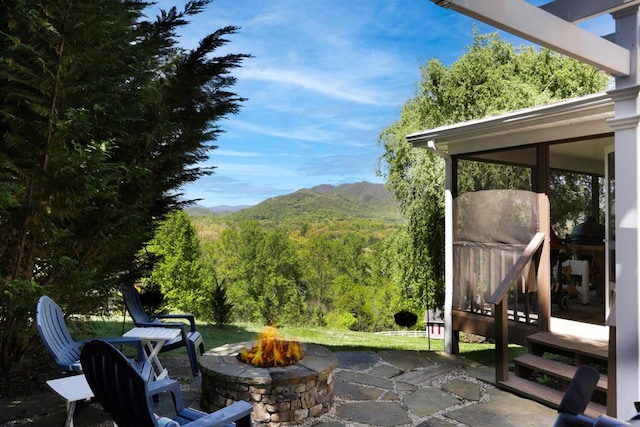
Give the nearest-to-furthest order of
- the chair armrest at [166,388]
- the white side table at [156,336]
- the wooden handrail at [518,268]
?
1. the chair armrest at [166,388]
2. the white side table at [156,336]
3. the wooden handrail at [518,268]

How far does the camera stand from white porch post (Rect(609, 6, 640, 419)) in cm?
303

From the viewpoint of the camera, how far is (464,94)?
596 inches

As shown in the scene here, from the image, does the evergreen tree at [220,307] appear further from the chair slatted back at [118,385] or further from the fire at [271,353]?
the chair slatted back at [118,385]

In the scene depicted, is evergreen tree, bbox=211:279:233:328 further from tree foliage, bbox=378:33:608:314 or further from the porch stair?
tree foliage, bbox=378:33:608:314

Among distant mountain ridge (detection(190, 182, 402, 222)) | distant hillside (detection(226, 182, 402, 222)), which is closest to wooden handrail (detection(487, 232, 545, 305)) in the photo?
distant mountain ridge (detection(190, 182, 402, 222))

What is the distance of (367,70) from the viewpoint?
4931 centimetres

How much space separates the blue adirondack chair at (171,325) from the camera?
462 cm

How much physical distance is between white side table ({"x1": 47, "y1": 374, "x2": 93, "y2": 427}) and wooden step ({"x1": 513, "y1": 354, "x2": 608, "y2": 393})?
3905 mm

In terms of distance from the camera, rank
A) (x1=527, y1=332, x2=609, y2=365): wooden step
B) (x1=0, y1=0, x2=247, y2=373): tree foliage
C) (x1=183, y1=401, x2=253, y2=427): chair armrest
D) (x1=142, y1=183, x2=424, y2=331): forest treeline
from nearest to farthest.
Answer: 1. (x1=183, y1=401, x2=253, y2=427): chair armrest
2. (x1=0, y1=0, x2=247, y2=373): tree foliage
3. (x1=527, y1=332, x2=609, y2=365): wooden step
4. (x1=142, y1=183, x2=424, y2=331): forest treeline

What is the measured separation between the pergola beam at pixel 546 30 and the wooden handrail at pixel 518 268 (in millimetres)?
2359

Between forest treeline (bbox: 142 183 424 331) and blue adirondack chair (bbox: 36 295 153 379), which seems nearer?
blue adirondack chair (bbox: 36 295 153 379)

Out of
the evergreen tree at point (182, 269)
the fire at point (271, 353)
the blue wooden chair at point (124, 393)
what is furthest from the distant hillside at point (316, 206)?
the blue wooden chair at point (124, 393)

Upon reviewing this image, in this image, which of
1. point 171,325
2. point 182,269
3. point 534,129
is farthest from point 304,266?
point 171,325

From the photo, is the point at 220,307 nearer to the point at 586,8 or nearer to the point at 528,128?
the point at 528,128
